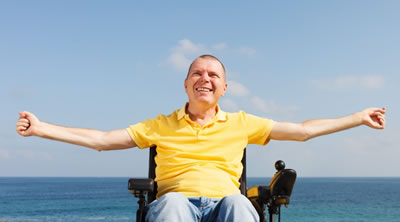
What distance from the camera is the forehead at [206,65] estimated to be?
117 inches

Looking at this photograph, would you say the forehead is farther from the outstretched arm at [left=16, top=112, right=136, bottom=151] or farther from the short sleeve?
the outstretched arm at [left=16, top=112, right=136, bottom=151]

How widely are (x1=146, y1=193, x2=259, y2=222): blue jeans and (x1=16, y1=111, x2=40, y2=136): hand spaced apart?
0.98 m

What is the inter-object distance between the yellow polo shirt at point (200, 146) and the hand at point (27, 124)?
0.63 m

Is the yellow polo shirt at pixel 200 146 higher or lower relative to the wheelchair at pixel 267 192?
higher

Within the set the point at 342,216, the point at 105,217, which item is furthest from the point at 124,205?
the point at 342,216

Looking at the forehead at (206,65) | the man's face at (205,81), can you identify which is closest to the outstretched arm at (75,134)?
the man's face at (205,81)

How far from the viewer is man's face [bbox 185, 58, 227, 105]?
2957 mm

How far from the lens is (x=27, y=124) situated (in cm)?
282

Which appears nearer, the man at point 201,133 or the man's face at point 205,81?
the man at point 201,133

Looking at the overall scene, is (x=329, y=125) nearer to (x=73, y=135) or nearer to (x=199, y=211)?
(x=199, y=211)

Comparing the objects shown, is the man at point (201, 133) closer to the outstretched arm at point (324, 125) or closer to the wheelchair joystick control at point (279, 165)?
the outstretched arm at point (324, 125)

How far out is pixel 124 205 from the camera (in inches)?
1635

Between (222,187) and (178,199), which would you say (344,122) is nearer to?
(222,187)

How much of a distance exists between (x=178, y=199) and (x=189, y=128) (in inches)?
28.8
